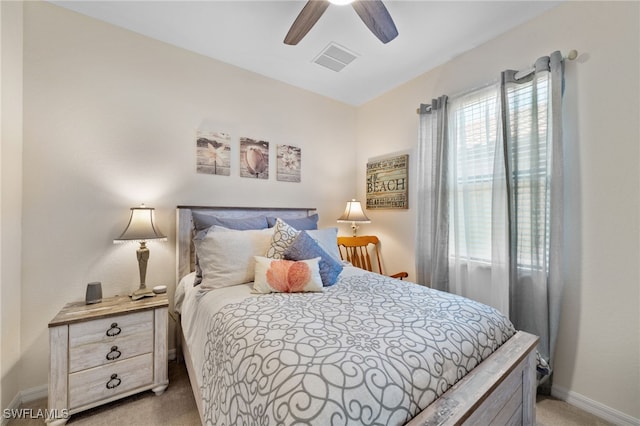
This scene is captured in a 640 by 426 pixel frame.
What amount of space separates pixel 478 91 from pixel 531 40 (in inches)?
16.9

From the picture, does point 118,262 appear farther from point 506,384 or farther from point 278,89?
point 506,384

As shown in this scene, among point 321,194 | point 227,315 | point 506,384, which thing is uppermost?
point 321,194

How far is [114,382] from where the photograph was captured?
1.56m

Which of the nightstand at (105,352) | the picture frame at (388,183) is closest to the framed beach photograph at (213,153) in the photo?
the nightstand at (105,352)

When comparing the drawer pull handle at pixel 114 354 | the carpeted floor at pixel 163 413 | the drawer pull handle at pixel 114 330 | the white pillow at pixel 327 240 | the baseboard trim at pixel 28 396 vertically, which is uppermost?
the white pillow at pixel 327 240

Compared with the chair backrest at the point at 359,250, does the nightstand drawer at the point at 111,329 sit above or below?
below

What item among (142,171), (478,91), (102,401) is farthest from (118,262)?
(478,91)

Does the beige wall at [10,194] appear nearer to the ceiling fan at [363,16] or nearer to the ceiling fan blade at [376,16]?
the ceiling fan at [363,16]

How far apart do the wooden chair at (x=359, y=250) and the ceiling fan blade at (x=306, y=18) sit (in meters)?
1.91

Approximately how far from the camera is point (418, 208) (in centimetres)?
253

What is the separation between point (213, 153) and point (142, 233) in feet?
3.05

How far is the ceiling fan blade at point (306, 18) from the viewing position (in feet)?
4.76

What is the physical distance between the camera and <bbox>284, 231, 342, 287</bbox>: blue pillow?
1.71m

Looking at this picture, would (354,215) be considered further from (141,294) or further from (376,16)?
(141,294)
